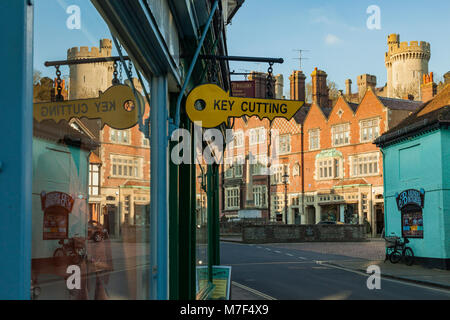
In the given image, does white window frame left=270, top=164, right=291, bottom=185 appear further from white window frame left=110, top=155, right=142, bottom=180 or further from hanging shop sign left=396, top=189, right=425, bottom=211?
white window frame left=110, top=155, right=142, bottom=180

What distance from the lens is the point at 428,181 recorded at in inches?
910

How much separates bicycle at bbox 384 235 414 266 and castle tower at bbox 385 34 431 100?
69.2 metres

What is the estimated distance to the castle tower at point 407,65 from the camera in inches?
3546

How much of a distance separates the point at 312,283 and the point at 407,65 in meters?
82.6

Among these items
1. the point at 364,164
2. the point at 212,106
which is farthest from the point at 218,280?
the point at 364,164

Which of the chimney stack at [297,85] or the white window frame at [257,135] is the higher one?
the chimney stack at [297,85]

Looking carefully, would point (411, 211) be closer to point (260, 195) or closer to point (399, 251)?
point (399, 251)

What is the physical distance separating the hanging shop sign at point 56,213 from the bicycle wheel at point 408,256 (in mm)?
23517

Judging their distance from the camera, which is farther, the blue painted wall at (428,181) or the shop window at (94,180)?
the blue painted wall at (428,181)

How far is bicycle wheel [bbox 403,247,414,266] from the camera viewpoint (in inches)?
932

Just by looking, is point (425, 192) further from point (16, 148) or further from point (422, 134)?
point (16, 148)
